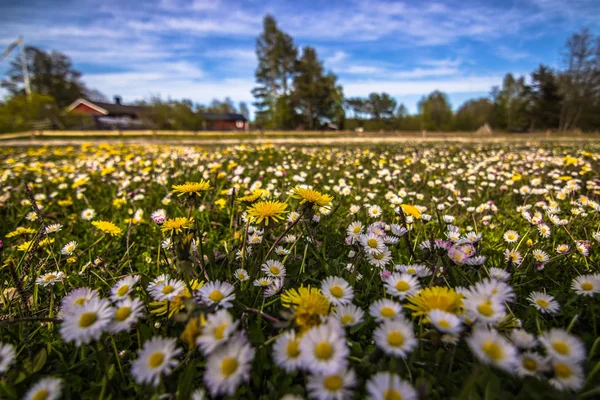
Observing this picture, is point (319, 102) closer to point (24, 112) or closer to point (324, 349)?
point (24, 112)

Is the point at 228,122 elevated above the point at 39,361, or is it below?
above

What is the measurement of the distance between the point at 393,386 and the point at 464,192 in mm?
2870

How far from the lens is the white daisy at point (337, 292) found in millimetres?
814

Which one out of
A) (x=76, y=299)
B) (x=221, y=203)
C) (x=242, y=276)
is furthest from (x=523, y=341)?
(x=221, y=203)

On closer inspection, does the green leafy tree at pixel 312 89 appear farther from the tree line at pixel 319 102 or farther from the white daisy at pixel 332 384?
the white daisy at pixel 332 384

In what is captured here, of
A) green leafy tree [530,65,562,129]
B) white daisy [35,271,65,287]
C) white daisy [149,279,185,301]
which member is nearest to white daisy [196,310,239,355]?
white daisy [149,279,185,301]

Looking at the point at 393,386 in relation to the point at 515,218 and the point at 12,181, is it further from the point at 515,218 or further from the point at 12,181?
the point at 12,181

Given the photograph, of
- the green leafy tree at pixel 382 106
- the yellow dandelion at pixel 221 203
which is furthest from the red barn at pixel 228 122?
the yellow dandelion at pixel 221 203

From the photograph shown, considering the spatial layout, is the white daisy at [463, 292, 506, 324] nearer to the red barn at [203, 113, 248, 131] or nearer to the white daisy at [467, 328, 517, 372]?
the white daisy at [467, 328, 517, 372]

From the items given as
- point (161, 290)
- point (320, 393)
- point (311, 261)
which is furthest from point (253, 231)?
point (320, 393)

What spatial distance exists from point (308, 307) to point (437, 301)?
1.09 feet

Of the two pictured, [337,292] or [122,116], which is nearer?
[337,292]

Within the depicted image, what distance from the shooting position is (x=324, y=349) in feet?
2.04

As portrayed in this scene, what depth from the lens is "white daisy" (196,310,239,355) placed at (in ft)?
2.05
